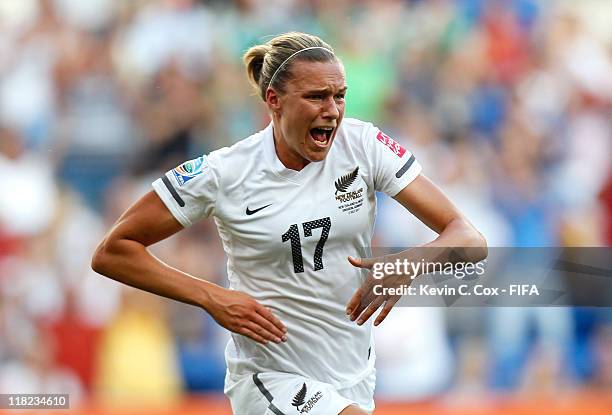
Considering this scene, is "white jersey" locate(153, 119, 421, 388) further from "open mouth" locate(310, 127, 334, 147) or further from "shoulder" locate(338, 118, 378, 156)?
"open mouth" locate(310, 127, 334, 147)

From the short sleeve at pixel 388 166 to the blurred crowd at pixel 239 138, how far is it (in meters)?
3.52

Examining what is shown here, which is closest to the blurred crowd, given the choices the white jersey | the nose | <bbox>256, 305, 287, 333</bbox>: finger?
the white jersey

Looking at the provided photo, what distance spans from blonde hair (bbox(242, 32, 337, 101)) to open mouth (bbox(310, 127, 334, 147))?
9.1 inches

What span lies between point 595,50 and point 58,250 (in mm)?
4755

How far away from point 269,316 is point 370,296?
1.41 ft

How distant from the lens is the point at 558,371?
8.87 m

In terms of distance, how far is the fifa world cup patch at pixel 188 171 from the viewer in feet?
16.9

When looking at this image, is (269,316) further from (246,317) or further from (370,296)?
(370,296)

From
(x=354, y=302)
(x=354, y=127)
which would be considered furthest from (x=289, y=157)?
(x=354, y=302)

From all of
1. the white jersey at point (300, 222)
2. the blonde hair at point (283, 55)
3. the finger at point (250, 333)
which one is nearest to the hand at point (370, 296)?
the white jersey at point (300, 222)

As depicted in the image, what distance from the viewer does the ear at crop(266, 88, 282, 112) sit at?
17.1ft

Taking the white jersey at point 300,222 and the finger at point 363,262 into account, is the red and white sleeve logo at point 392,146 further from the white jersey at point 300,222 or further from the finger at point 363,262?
the finger at point 363,262

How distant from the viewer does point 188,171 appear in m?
5.18

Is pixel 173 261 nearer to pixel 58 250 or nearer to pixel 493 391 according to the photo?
pixel 58 250
